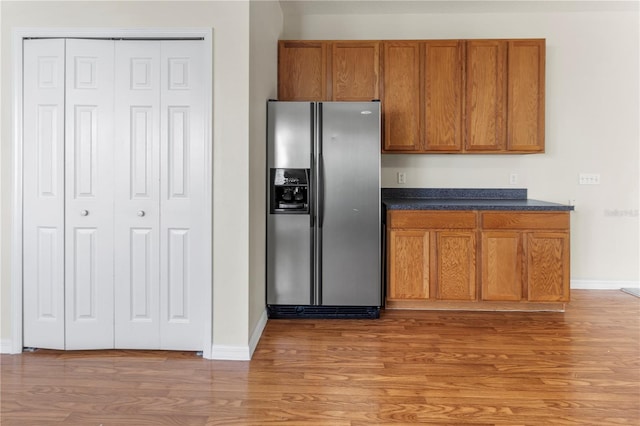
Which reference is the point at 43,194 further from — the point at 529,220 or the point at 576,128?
the point at 576,128

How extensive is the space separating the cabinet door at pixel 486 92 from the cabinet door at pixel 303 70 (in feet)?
4.17

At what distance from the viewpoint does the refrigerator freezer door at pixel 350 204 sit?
358cm

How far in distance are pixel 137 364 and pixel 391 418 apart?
1.51 meters

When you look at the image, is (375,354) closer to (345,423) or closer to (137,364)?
(345,423)

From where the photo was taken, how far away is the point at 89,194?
9.48ft

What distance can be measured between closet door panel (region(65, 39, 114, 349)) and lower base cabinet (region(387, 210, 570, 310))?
2.09 metres

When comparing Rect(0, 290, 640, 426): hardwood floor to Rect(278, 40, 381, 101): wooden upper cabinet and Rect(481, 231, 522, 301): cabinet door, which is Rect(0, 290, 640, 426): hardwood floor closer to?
Rect(481, 231, 522, 301): cabinet door

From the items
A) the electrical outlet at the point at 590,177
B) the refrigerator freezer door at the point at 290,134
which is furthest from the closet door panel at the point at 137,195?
the electrical outlet at the point at 590,177

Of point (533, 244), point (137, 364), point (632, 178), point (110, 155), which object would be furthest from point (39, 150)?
point (632, 178)

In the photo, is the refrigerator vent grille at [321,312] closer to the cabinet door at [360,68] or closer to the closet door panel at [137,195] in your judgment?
the closet door panel at [137,195]

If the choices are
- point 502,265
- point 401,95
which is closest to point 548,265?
point 502,265

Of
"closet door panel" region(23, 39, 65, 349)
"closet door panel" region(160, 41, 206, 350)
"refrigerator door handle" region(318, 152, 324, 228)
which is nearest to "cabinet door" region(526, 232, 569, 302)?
"refrigerator door handle" region(318, 152, 324, 228)

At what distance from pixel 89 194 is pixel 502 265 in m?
3.04

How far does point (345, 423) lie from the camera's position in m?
2.08
